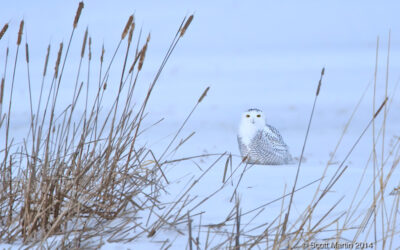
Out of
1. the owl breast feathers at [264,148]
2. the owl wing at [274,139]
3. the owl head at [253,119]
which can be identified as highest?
the owl head at [253,119]

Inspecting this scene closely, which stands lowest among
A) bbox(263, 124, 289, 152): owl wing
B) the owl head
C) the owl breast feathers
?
the owl breast feathers

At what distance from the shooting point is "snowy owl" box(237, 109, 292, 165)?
354 cm

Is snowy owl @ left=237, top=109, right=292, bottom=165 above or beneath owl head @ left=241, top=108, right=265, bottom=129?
beneath

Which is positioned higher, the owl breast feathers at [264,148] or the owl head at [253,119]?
the owl head at [253,119]

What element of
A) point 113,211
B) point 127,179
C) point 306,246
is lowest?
point 306,246

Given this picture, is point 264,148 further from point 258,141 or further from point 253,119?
point 253,119

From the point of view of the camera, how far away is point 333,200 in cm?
189

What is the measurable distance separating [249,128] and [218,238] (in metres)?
2.10

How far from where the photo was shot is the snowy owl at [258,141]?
3.54m

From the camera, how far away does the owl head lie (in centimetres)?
359

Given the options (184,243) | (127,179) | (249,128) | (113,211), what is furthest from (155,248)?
(249,128)

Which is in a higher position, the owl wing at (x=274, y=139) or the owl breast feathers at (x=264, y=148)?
the owl wing at (x=274, y=139)

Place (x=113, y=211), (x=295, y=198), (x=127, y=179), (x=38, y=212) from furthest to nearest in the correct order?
(x=295, y=198) < (x=127, y=179) < (x=113, y=211) < (x=38, y=212)

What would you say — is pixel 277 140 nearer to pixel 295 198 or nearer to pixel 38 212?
pixel 295 198
